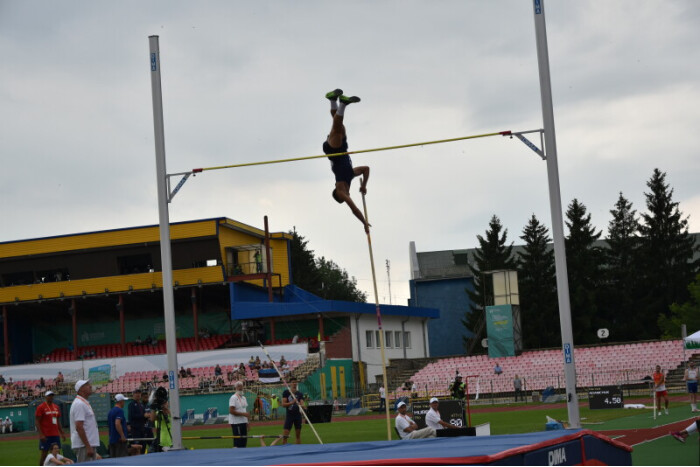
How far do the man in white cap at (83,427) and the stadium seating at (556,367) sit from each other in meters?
25.2

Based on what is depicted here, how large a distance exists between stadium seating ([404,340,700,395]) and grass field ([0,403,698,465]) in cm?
685

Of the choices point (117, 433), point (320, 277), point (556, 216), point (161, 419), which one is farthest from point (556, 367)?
point (320, 277)

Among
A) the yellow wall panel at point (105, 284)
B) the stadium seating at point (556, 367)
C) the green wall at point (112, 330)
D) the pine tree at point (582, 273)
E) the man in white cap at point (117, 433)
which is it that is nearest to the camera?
the man in white cap at point (117, 433)

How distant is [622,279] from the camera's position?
6072 cm

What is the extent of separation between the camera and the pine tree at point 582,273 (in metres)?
57.8

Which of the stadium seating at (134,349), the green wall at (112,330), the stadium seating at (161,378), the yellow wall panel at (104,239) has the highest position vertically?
the yellow wall panel at (104,239)

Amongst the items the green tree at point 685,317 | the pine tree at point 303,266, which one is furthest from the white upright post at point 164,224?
the pine tree at point 303,266

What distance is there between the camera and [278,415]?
116 feet

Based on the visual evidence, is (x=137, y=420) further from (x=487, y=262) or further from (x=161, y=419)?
(x=487, y=262)

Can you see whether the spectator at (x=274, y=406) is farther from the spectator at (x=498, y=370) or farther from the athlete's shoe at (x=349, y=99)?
the athlete's shoe at (x=349, y=99)

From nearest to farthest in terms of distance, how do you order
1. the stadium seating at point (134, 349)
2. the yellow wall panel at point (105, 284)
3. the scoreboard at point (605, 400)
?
the scoreboard at point (605, 400) → the yellow wall panel at point (105, 284) → the stadium seating at point (134, 349)

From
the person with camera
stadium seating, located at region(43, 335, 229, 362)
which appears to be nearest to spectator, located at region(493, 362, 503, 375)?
stadium seating, located at region(43, 335, 229, 362)

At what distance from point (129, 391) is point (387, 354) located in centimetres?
1250

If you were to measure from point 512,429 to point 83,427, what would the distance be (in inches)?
483
